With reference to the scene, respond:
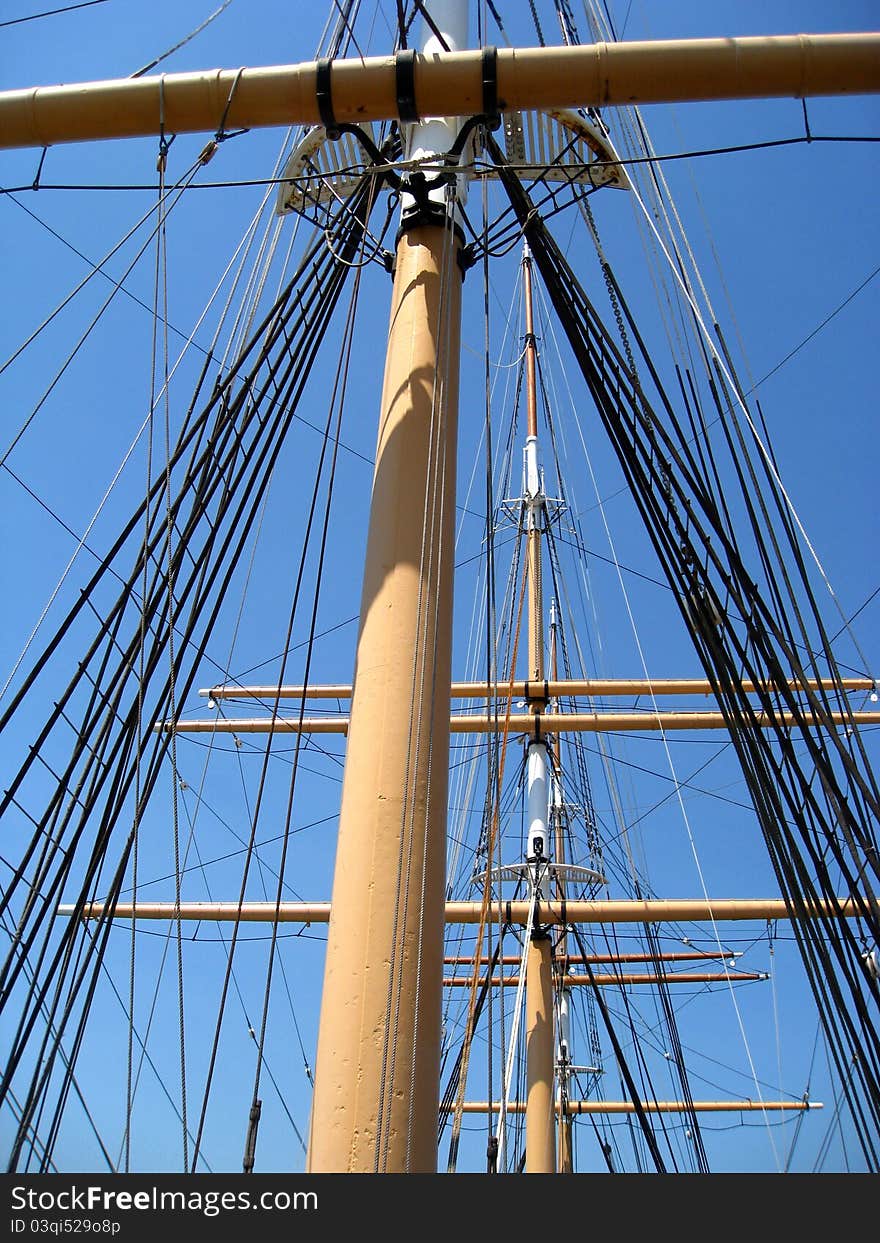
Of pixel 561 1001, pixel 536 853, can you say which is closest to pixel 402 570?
pixel 536 853

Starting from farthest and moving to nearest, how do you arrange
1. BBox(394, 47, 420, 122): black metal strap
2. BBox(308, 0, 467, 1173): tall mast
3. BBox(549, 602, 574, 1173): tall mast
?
BBox(549, 602, 574, 1173): tall mast, BBox(394, 47, 420, 122): black metal strap, BBox(308, 0, 467, 1173): tall mast

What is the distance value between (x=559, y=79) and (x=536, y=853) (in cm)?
1248

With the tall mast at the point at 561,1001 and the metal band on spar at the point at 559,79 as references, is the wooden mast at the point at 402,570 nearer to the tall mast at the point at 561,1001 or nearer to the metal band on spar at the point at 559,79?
the metal band on spar at the point at 559,79

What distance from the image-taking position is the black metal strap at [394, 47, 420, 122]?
4273mm

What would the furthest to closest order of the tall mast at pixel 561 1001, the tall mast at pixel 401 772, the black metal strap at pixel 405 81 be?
the tall mast at pixel 561 1001
the black metal strap at pixel 405 81
the tall mast at pixel 401 772

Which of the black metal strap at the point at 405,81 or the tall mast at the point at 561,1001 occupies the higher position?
the tall mast at the point at 561,1001

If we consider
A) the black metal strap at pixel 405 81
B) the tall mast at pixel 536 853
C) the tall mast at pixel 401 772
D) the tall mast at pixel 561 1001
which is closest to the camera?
the tall mast at pixel 401 772

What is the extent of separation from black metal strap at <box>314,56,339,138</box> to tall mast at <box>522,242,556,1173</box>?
21.2 ft

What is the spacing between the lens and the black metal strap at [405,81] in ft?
14.0

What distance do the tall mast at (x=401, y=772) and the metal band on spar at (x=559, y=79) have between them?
18.5 inches

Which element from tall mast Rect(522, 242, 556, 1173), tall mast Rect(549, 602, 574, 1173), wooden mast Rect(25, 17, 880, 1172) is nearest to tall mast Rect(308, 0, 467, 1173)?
wooden mast Rect(25, 17, 880, 1172)

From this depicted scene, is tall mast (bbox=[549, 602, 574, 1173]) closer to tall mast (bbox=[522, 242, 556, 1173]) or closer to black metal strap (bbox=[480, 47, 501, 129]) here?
tall mast (bbox=[522, 242, 556, 1173])

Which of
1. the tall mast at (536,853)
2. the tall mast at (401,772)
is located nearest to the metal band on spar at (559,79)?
the tall mast at (401,772)
